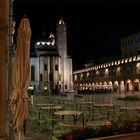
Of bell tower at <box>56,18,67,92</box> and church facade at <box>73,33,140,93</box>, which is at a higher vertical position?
bell tower at <box>56,18,67,92</box>

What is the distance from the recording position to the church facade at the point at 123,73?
217ft

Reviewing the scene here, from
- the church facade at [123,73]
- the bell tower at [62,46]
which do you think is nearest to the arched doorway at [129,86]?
the church facade at [123,73]

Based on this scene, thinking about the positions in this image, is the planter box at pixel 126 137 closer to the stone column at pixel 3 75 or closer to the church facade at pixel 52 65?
the stone column at pixel 3 75

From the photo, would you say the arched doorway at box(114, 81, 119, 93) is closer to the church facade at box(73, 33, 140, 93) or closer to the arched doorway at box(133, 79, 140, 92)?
the church facade at box(73, 33, 140, 93)

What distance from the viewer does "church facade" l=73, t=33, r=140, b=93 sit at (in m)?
66.1

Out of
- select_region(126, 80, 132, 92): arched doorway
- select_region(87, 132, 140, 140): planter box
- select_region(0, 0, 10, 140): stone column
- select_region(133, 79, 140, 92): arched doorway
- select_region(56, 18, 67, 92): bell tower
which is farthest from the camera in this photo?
select_region(56, 18, 67, 92): bell tower

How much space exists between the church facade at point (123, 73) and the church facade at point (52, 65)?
1013 cm

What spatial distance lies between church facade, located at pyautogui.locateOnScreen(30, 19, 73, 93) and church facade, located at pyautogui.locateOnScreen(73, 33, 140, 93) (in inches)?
399

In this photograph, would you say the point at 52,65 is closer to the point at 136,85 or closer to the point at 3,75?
the point at 136,85

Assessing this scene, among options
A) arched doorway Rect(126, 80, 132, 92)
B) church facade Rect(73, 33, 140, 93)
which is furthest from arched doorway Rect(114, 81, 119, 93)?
arched doorway Rect(126, 80, 132, 92)

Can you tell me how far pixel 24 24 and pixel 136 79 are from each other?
5971 centimetres

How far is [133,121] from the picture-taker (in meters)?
10.6

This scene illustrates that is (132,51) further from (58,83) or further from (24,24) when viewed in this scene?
(24,24)

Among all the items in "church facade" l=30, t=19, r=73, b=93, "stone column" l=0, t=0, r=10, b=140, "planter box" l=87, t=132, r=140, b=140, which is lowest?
"planter box" l=87, t=132, r=140, b=140
